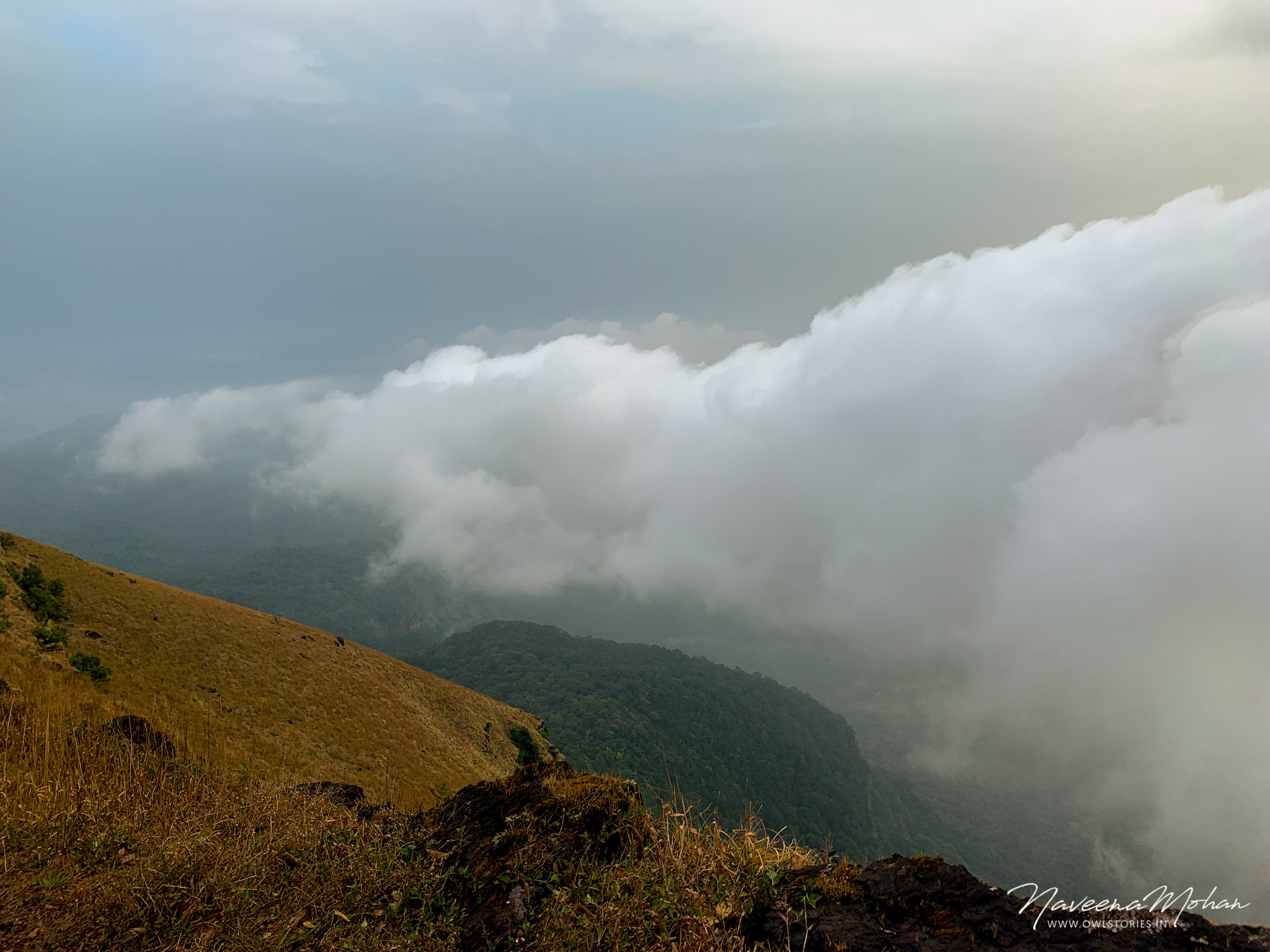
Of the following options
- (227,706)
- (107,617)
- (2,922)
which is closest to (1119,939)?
(2,922)

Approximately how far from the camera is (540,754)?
62344 mm

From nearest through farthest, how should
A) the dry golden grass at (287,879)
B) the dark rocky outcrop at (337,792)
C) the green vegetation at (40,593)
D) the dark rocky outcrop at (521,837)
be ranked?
the dry golden grass at (287,879) → the dark rocky outcrop at (521,837) → the dark rocky outcrop at (337,792) → the green vegetation at (40,593)

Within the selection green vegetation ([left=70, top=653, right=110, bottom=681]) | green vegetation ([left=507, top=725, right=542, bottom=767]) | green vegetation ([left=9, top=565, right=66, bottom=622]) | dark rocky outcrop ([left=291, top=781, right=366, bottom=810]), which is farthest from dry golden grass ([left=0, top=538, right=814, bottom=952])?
green vegetation ([left=507, top=725, right=542, bottom=767])

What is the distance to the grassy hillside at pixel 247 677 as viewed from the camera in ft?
92.2

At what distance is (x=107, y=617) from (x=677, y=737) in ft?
555

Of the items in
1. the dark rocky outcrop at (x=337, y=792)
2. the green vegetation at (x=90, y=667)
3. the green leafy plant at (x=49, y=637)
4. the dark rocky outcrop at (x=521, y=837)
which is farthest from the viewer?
the green leafy plant at (x=49, y=637)

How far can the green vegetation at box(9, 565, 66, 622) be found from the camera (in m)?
31.5

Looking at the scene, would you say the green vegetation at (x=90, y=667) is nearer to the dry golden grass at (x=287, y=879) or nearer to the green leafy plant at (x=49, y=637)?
the green leafy plant at (x=49, y=637)

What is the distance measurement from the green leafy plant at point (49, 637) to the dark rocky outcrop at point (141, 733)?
2486 centimetres

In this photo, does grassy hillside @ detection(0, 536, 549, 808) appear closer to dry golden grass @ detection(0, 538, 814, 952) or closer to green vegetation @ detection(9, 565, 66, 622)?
green vegetation @ detection(9, 565, 66, 622)

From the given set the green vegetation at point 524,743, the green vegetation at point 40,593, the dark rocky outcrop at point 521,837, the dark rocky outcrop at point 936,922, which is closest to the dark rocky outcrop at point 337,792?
the dark rocky outcrop at point 521,837

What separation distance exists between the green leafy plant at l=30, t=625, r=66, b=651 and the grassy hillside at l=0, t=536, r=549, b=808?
0.09m

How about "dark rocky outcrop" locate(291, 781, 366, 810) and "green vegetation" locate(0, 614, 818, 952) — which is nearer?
"green vegetation" locate(0, 614, 818, 952)

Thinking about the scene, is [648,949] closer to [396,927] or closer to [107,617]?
[396,927]
